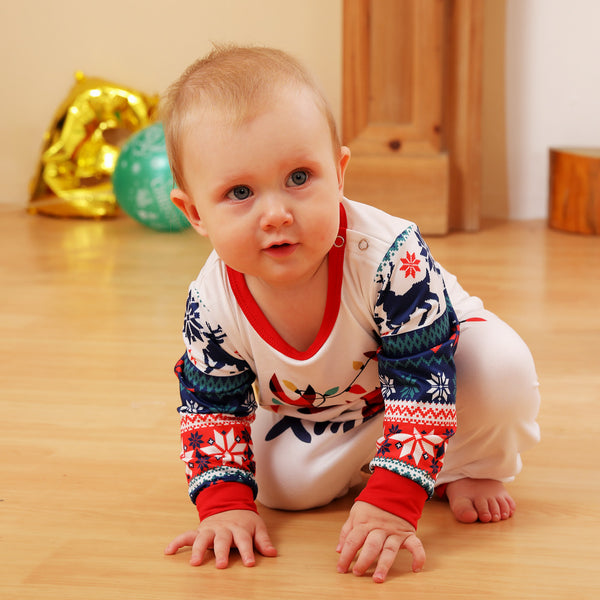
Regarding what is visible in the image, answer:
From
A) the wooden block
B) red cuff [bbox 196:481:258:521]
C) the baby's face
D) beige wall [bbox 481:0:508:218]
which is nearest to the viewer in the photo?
the baby's face

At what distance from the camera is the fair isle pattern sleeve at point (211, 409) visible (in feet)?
2.73

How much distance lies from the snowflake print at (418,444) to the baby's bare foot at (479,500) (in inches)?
4.4

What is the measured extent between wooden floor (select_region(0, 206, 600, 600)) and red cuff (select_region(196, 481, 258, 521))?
0.14ft

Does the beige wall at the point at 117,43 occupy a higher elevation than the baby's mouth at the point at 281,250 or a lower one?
higher

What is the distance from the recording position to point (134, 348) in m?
1.42

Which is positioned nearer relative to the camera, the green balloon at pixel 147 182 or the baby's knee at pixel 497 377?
the baby's knee at pixel 497 377

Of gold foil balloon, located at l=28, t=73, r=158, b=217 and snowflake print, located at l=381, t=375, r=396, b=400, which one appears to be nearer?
snowflake print, located at l=381, t=375, r=396, b=400

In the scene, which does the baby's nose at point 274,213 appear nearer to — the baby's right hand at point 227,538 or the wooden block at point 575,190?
the baby's right hand at point 227,538

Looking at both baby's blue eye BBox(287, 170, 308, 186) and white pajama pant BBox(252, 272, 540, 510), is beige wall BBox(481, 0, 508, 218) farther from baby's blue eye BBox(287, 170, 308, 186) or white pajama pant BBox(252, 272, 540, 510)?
baby's blue eye BBox(287, 170, 308, 186)

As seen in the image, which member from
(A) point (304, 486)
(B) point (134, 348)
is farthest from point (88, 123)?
(A) point (304, 486)

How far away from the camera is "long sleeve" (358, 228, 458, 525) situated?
778 mm

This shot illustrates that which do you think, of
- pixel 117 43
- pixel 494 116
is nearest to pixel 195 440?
pixel 494 116

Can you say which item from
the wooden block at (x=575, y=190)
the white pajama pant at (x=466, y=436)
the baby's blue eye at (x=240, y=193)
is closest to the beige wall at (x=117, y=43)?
the wooden block at (x=575, y=190)

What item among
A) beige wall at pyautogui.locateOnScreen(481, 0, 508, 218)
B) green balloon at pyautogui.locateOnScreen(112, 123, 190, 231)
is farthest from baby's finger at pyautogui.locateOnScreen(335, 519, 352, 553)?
beige wall at pyautogui.locateOnScreen(481, 0, 508, 218)
